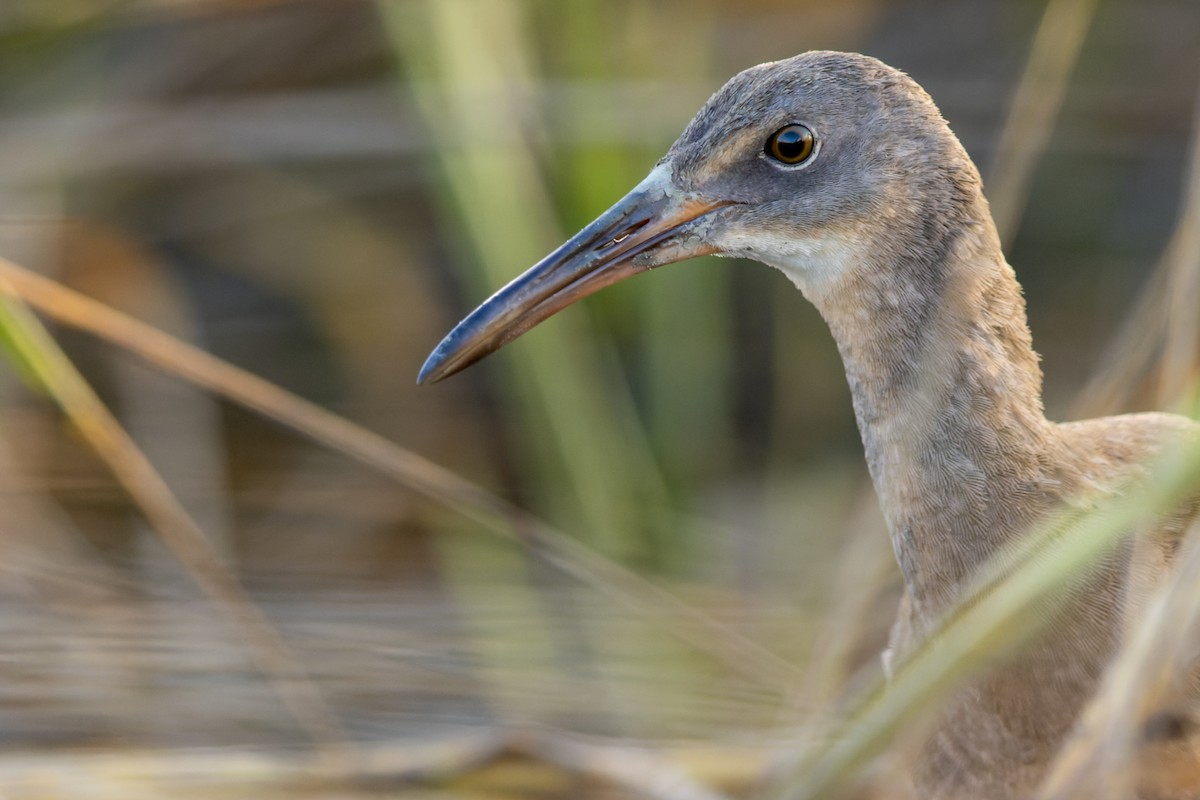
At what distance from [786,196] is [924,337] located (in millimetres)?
200

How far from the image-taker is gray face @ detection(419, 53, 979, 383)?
147cm

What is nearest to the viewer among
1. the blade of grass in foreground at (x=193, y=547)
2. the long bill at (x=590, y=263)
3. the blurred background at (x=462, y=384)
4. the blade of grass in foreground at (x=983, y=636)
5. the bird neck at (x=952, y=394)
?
the blade of grass in foreground at (x=983, y=636)

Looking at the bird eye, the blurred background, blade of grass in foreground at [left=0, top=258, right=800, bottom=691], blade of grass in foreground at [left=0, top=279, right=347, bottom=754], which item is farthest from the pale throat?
blade of grass in foreground at [left=0, top=279, right=347, bottom=754]

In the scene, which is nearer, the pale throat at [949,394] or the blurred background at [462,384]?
the pale throat at [949,394]

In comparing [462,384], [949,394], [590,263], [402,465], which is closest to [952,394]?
[949,394]

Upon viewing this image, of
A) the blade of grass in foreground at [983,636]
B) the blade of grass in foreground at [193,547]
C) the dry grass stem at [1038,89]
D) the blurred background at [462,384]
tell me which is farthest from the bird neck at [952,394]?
the blade of grass in foreground at [193,547]

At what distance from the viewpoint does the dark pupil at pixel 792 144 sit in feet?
4.99

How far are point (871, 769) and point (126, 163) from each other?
164 cm

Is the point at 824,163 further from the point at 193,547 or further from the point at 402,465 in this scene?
the point at 193,547

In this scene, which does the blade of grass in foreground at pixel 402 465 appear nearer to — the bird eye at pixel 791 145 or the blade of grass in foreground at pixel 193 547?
the blade of grass in foreground at pixel 193 547

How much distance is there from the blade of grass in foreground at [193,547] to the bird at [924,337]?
0.47m

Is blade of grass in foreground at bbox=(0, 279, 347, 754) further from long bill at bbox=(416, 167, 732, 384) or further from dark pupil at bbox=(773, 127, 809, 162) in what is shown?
dark pupil at bbox=(773, 127, 809, 162)

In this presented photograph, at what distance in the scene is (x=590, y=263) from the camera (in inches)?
62.1

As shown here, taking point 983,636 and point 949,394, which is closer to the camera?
point 983,636
